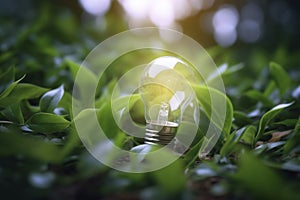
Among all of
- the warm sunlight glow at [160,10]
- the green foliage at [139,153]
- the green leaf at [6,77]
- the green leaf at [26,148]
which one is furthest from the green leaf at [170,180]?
the warm sunlight glow at [160,10]

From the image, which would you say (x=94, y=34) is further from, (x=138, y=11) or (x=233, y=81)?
→ (x=233, y=81)

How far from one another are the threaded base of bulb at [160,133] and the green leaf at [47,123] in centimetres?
11

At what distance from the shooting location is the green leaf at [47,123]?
18.2 inches

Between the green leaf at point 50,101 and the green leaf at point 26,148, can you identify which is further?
the green leaf at point 50,101

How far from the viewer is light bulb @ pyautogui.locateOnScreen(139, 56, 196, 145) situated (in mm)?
550

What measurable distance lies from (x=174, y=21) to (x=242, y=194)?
1557 mm

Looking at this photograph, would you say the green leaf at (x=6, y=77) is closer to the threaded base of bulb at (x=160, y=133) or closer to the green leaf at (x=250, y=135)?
the threaded base of bulb at (x=160, y=133)

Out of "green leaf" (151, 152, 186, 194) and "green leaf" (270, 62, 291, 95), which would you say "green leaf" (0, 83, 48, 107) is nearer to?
"green leaf" (151, 152, 186, 194)

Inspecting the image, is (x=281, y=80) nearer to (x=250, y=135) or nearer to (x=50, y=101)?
(x=250, y=135)

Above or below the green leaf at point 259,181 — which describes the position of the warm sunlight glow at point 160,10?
above

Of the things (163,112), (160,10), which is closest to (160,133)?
(163,112)

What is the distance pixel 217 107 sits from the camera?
19.5 inches

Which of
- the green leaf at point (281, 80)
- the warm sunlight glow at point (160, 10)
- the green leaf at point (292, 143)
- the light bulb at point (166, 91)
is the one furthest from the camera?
the warm sunlight glow at point (160, 10)

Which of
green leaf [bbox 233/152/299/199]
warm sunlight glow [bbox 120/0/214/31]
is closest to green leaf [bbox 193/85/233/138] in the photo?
green leaf [bbox 233/152/299/199]
